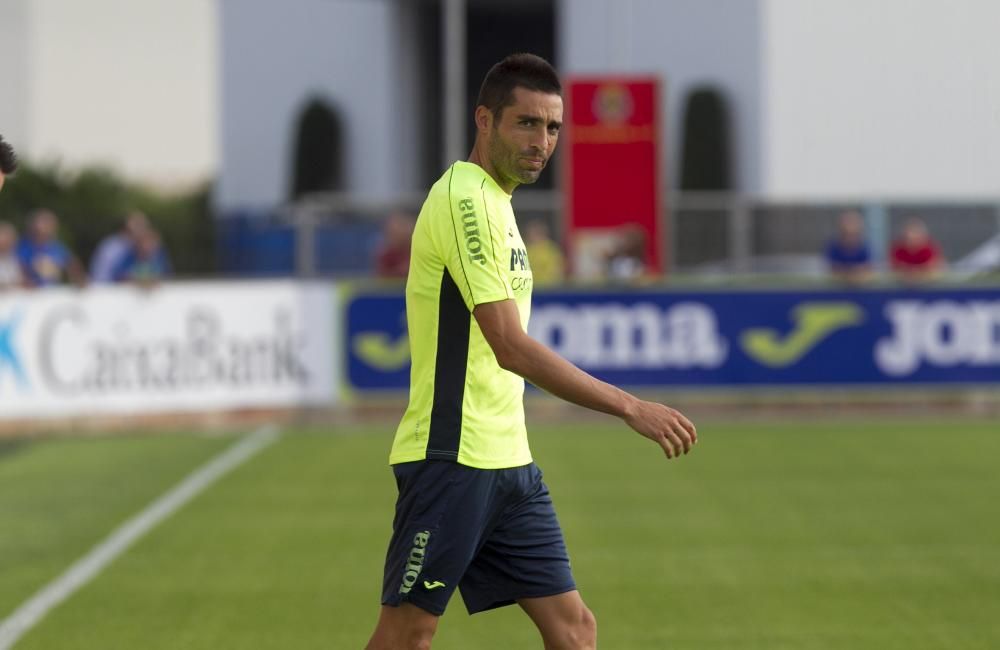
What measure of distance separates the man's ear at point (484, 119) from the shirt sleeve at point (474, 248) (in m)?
0.21

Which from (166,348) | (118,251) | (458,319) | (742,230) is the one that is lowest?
(166,348)

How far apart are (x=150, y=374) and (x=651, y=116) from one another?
7.02 metres

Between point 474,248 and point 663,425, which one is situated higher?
point 474,248

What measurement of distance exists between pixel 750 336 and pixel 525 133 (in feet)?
43.5

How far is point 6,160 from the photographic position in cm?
578

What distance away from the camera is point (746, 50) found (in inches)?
1548

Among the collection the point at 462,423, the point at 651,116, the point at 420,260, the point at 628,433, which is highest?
the point at 651,116

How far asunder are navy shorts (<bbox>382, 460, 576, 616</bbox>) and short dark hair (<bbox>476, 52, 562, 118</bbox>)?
3.50 feet

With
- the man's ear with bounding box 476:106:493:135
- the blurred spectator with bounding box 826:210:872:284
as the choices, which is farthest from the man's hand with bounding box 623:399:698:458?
the blurred spectator with bounding box 826:210:872:284

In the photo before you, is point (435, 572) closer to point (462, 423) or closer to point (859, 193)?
point (462, 423)

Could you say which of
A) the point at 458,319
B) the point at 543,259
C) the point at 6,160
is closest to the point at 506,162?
the point at 458,319

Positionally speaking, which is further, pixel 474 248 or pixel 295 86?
pixel 295 86

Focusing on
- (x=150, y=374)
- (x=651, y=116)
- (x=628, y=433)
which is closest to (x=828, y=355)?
(x=628, y=433)

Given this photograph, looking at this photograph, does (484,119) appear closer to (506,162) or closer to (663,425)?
(506,162)
